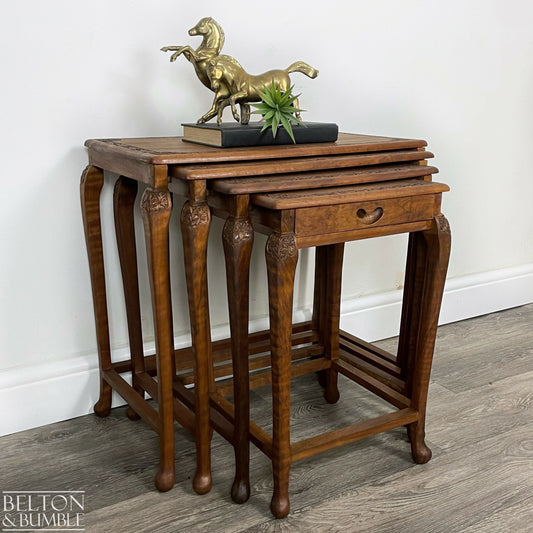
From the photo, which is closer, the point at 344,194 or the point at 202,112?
the point at 344,194

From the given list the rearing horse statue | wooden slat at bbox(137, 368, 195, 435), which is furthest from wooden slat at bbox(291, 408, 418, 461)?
the rearing horse statue

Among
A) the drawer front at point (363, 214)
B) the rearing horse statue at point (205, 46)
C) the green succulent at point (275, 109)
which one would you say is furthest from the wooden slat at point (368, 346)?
the rearing horse statue at point (205, 46)

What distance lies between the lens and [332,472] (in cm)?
141

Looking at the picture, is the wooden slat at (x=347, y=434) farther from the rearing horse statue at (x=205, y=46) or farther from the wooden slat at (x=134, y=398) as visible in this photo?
the rearing horse statue at (x=205, y=46)

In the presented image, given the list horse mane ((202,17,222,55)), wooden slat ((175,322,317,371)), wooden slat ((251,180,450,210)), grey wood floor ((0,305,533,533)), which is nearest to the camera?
wooden slat ((251,180,450,210))

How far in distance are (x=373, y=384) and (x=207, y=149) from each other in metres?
0.72

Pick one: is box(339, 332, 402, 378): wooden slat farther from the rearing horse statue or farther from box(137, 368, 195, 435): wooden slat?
the rearing horse statue

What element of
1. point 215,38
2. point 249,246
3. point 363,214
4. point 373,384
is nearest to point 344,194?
point 363,214

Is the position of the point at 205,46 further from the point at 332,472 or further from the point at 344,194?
the point at 332,472

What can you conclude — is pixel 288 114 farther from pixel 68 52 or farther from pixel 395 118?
pixel 395 118

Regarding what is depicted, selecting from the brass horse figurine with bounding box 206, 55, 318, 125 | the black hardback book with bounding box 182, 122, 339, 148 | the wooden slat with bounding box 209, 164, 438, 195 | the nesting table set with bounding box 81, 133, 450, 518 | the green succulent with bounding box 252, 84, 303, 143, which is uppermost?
the brass horse figurine with bounding box 206, 55, 318, 125

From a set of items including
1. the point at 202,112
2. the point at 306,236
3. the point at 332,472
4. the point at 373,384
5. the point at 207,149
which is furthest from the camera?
the point at 202,112

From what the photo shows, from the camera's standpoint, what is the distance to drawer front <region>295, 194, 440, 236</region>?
1.13m

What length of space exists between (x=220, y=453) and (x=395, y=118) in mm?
1194
